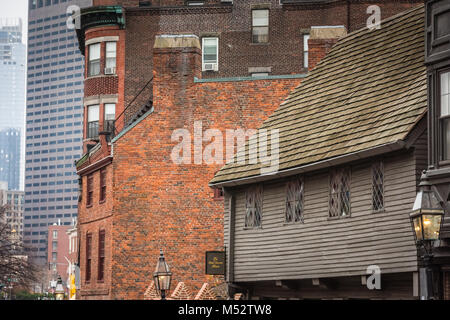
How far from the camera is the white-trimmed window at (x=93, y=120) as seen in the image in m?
56.0

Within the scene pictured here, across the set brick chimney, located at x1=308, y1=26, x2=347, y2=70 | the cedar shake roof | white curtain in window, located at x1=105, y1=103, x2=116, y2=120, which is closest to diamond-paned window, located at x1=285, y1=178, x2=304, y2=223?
the cedar shake roof

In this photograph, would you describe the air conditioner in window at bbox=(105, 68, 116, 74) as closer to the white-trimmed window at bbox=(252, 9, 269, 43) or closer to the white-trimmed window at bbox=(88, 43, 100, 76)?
the white-trimmed window at bbox=(88, 43, 100, 76)

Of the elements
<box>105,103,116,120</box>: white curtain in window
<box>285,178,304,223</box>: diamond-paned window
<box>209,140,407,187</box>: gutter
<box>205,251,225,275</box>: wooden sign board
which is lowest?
<box>205,251,225,275</box>: wooden sign board

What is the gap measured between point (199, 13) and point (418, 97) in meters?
35.7

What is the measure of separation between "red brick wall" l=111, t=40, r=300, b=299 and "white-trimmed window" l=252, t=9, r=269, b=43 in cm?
1957

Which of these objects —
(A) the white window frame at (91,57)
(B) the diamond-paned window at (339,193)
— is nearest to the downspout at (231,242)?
(B) the diamond-paned window at (339,193)

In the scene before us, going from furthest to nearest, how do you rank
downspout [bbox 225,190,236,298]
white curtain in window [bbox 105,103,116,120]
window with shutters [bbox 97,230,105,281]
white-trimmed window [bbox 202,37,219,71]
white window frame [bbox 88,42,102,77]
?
white window frame [bbox 88,42,102,77]
white-trimmed window [bbox 202,37,219,71]
white curtain in window [bbox 105,103,116,120]
window with shutters [bbox 97,230,105,281]
downspout [bbox 225,190,236,298]

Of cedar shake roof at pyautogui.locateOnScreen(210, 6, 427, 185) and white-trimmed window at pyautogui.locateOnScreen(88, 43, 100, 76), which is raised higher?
white-trimmed window at pyautogui.locateOnScreen(88, 43, 100, 76)

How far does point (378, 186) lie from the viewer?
23.3m

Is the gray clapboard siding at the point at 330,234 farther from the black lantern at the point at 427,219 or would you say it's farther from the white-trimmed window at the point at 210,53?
the white-trimmed window at the point at 210,53

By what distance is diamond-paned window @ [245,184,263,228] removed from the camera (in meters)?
29.3

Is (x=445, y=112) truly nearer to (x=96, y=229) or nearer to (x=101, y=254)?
(x=101, y=254)

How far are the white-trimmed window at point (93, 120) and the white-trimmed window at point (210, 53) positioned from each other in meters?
7.01

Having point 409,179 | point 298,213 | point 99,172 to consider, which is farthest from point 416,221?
point 99,172
